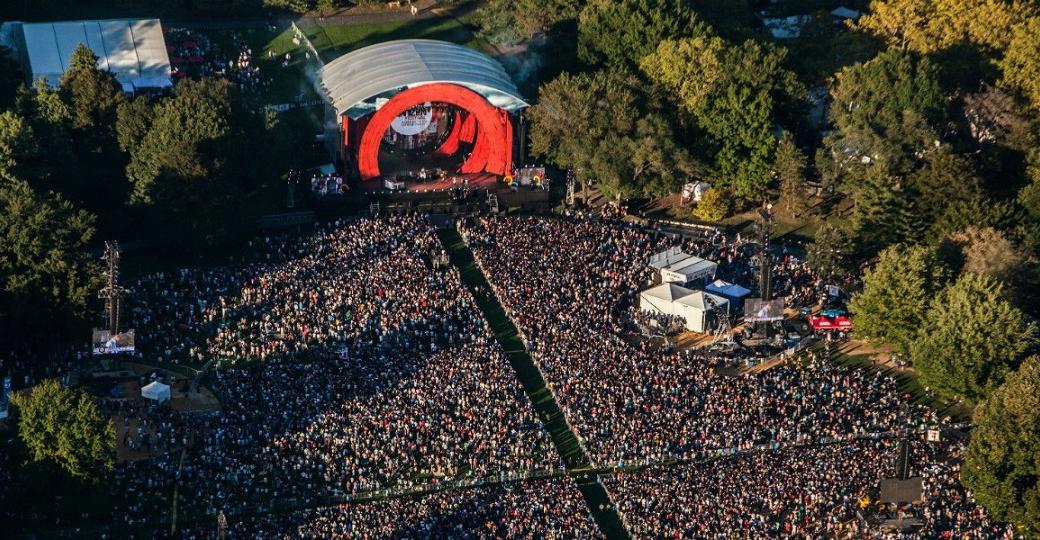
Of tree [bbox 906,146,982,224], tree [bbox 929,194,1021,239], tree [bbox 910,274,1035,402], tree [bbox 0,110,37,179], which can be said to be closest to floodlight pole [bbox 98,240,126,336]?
tree [bbox 0,110,37,179]

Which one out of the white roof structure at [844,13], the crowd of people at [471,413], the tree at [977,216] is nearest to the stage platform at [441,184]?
the crowd of people at [471,413]

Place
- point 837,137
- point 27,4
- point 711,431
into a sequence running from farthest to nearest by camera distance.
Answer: point 27,4 → point 837,137 → point 711,431

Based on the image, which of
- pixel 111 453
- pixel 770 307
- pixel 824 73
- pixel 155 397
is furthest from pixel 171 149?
pixel 824 73

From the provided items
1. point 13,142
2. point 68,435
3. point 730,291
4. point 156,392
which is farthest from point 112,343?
point 730,291

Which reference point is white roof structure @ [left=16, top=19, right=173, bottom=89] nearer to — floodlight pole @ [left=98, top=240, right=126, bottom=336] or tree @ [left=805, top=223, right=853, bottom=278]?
floodlight pole @ [left=98, top=240, right=126, bottom=336]

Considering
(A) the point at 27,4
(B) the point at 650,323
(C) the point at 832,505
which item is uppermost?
(A) the point at 27,4

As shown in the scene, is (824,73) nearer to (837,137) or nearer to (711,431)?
(837,137)

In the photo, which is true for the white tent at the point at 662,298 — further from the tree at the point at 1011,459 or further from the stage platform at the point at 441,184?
the tree at the point at 1011,459
